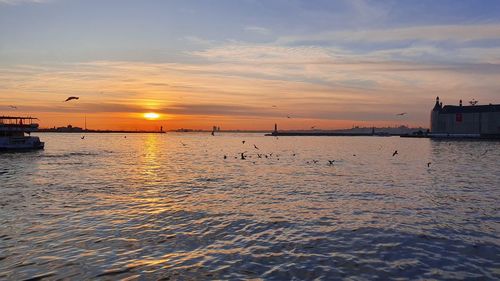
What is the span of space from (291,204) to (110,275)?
42.8 ft

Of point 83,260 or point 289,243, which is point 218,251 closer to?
point 289,243

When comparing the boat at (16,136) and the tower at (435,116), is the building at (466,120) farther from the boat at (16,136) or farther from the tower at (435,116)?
the boat at (16,136)

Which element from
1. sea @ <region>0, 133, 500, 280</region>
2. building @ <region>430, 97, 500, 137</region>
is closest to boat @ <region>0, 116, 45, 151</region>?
sea @ <region>0, 133, 500, 280</region>

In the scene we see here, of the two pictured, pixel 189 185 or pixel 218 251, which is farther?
pixel 189 185

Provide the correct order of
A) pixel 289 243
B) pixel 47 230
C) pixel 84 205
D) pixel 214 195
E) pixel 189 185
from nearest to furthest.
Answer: pixel 289 243 < pixel 47 230 < pixel 84 205 < pixel 214 195 < pixel 189 185

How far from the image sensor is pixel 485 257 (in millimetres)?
12828

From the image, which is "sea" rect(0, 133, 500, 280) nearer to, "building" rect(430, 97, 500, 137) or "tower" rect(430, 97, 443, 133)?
"building" rect(430, 97, 500, 137)

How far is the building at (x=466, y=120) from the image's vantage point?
6196 inches

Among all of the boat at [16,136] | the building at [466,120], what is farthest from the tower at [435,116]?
the boat at [16,136]

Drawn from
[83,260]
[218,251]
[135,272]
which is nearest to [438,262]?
[218,251]

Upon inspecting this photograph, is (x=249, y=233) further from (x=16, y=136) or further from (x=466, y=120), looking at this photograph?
(x=466, y=120)

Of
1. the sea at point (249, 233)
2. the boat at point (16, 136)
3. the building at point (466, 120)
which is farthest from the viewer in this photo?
the building at point (466, 120)

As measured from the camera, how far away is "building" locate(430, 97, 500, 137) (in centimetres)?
15738

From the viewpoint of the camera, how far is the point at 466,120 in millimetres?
165375
